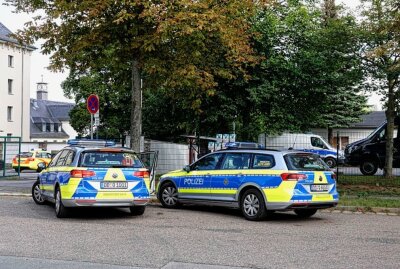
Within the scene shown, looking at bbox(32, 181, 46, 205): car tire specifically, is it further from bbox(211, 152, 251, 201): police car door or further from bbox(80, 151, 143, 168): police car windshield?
bbox(211, 152, 251, 201): police car door

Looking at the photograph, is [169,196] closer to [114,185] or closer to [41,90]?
[114,185]

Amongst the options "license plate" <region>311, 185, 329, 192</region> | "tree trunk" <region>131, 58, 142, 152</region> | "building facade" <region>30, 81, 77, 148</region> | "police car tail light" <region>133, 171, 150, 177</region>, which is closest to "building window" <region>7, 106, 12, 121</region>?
"building facade" <region>30, 81, 77, 148</region>

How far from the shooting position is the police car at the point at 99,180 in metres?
11.5

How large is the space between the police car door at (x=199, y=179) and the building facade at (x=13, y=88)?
50.5 meters

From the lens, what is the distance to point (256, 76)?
25.2m

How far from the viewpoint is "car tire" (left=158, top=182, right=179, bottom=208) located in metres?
14.4

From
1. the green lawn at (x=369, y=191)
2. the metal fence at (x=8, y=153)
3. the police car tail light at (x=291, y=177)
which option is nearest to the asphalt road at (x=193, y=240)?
the police car tail light at (x=291, y=177)

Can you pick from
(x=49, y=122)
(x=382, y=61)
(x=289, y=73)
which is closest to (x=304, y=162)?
(x=382, y=61)

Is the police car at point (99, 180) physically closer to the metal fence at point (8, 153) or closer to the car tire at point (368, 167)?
the metal fence at point (8, 153)

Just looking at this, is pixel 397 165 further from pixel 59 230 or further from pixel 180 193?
pixel 59 230

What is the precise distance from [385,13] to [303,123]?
8.00 m

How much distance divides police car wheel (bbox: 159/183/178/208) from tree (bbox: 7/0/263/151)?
11.4ft

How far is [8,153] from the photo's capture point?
27297 millimetres

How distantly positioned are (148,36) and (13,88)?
51.0 m
